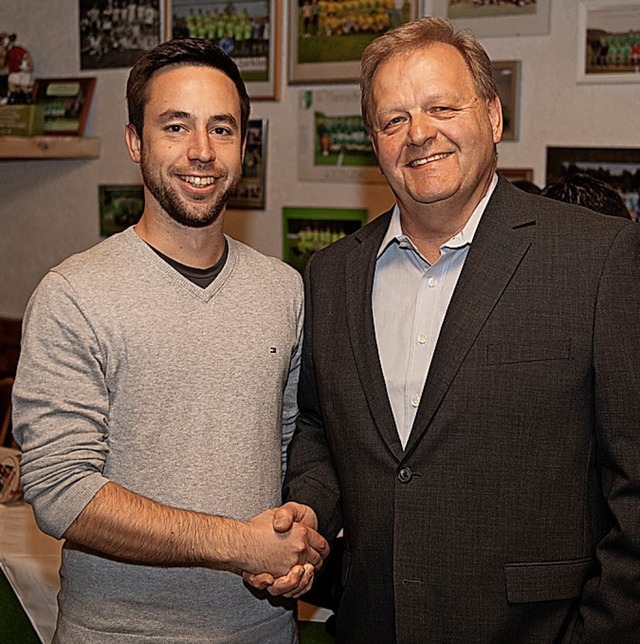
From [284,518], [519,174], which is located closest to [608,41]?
[519,174]

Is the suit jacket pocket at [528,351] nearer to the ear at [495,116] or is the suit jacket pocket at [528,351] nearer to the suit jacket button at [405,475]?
the suit jacket button at [405,475]

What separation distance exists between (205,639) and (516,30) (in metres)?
2.07

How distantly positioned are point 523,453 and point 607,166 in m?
1.51

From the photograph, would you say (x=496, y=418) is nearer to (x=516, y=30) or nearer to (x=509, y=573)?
(x=509, y=573)

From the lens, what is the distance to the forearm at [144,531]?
1.69 metres

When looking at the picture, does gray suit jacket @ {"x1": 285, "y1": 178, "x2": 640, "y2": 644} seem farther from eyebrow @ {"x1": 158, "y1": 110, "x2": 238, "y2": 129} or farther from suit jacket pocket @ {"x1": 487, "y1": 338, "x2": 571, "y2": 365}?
eyebrow @ {"x1": 158, "y1": 110, "x2": 238, "y2": 129}

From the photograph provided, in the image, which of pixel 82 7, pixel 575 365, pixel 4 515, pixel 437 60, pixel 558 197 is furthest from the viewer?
pixel 82 7

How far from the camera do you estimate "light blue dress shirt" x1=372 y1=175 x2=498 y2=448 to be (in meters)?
1.77

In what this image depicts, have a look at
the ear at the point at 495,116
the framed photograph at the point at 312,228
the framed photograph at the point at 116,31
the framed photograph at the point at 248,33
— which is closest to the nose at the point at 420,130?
the ear at the point at 495,116

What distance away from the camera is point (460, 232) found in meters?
1.81

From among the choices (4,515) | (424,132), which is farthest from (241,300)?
(4,515)

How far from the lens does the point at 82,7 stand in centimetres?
402

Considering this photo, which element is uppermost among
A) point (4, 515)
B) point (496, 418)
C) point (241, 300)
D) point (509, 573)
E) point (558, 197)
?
point (558, 197)

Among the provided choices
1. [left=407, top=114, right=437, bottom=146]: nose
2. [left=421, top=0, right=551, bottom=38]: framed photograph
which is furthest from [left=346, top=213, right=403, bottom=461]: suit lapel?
[left=421, top=0, right=551, bottom=38]: framed photograph
